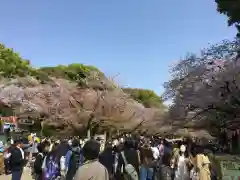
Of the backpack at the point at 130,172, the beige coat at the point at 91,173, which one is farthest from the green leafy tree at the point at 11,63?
the beige coat at the point at 91,173

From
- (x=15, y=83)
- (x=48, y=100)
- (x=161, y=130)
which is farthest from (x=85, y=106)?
(x=161, y=130)

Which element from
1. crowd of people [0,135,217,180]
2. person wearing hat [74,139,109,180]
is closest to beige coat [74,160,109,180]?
person wearing hat [74,139,109,180]

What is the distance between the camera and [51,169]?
712 centimetres

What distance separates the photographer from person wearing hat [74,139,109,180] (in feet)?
9.68

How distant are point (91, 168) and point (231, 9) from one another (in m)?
13.9

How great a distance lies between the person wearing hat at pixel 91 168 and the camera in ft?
9.68

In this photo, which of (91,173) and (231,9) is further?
(231,9)

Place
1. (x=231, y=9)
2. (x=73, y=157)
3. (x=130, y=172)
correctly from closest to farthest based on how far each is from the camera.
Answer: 1. (x=130, y=172)
2. (x=73, y=157)
3. (x=231, y=9)

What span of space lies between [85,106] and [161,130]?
929 centimetres

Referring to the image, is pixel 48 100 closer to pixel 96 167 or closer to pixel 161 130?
pixel 161 130

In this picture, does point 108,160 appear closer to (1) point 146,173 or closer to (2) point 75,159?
(2) point 75,159

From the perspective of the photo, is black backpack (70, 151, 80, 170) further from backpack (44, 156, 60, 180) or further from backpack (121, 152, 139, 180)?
backpack (121, 152, 139, 180)

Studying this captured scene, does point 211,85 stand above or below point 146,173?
above

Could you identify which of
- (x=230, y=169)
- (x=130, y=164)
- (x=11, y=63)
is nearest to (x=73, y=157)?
(x=130, y=164)
